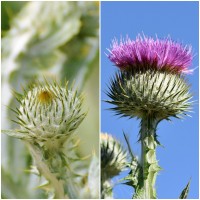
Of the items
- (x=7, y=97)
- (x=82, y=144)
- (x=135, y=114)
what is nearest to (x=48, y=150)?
(x=135, y=114)

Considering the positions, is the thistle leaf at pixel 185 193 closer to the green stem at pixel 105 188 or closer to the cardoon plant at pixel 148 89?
the cardoon plant at pixel 148 89

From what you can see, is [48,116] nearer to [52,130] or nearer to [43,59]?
[52,130]

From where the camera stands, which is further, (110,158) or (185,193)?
(110,158)

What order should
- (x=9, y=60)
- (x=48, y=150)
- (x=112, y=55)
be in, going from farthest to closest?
1. (x=9, y=60)
2. (x=112, y=55)
3. (x=48, y=150)

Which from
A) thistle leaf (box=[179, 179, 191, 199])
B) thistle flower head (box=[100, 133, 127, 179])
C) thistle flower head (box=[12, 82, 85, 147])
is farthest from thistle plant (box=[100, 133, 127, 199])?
thistle flower head (box=[12, 82, 85, 147])

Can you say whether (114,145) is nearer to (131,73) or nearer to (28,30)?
(131,73)

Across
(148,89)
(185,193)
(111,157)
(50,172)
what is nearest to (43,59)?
(111,157)

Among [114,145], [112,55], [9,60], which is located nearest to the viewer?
[112,55]
